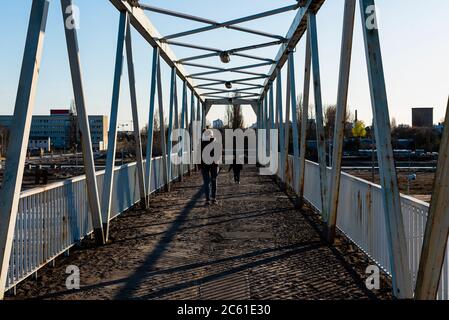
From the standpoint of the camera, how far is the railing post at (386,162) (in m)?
4.64

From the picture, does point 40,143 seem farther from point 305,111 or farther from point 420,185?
point 305,111

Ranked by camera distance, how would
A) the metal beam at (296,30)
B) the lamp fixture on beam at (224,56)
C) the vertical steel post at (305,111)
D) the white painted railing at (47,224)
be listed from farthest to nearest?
the lamp fixture on beam at (224,56)
the vertical steel post at (305,111)
the metal beam at (296,30)
the white painted railing at (47,224)

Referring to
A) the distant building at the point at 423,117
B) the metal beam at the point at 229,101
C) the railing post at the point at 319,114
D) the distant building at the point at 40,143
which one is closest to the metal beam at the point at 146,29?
the railing post at the point at 319,114

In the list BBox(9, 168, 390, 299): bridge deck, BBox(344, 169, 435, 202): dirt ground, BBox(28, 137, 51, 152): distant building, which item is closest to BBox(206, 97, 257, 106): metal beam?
BBox(344, 169, 435, 202): dirt ground

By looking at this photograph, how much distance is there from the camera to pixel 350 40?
6871 mm

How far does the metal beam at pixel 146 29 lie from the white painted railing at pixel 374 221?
5269 mm

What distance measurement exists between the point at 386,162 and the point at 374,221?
1551 mm

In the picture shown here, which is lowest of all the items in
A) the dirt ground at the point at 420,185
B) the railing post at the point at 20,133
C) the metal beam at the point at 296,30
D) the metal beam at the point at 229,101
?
the dirt ground at the point at 420,185

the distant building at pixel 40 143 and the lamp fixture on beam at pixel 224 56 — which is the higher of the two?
the lamp fixture on beam at pixel 224 56

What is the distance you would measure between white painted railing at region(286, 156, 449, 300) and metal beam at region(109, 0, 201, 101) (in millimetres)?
5269

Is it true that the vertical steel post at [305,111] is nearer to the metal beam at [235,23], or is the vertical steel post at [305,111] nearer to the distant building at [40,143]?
the metal beam at [235,23]

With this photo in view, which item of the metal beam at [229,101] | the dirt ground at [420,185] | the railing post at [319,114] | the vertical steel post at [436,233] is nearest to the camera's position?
the vertical steel post at [436,233]
